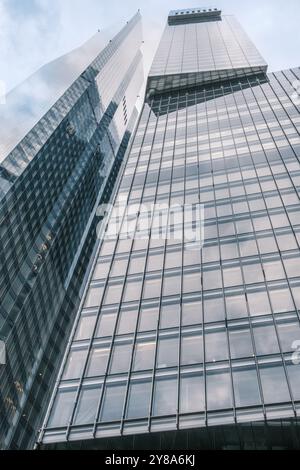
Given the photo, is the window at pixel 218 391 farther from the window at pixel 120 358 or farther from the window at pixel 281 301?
the window at pixel 281 301

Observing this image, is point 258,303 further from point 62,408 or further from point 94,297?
point 62,408

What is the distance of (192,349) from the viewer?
29.8m

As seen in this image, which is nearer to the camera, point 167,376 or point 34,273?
point 167,376

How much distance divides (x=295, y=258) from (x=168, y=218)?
1381 cm

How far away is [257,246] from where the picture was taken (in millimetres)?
38312

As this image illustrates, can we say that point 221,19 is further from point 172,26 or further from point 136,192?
point 136,192

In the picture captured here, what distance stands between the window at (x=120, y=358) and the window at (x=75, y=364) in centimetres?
197

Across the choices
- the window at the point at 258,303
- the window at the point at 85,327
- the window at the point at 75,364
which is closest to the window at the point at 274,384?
the window at the point at 258,303

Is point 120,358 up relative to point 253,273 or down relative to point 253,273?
down

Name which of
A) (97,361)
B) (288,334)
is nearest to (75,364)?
(97,361)

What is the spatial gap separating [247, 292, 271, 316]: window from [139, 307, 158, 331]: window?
20.7ft

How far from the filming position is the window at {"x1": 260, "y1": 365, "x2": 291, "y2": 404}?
Result: 82.3ft

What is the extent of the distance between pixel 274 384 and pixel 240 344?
373 centimetres

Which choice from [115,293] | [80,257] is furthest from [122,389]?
[80,257]
